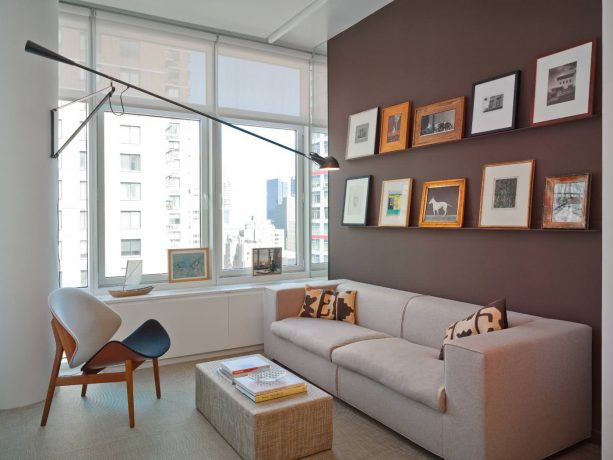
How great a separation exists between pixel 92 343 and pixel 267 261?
7.01 ft

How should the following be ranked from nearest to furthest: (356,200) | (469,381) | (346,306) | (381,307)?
(469,381)
(381,307)
(346,306)
(356,200)

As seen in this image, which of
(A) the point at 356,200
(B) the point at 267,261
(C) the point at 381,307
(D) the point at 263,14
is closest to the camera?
(C) the point at 381,307

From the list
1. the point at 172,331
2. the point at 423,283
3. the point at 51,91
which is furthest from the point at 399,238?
the point at 51,91

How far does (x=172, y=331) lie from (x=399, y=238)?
2154 mm

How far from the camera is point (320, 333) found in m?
3.54

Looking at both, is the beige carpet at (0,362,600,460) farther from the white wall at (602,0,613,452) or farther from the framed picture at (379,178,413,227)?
the framed picture at (379,178,413,227)

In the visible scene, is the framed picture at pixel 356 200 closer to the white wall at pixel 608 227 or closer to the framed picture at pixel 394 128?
the framed picture at pixel 394 128

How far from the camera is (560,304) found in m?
2.85

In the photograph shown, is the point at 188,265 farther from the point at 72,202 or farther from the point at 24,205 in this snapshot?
the point at 24,205

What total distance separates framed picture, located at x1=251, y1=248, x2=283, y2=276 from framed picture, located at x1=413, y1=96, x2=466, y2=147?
1.99 m

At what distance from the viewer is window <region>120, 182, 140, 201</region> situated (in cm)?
441

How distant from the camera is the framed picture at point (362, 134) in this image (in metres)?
4.37

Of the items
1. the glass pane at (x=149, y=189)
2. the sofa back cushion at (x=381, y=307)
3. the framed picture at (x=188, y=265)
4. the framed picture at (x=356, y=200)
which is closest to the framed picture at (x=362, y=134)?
the framed picture at (x=356, y=200)

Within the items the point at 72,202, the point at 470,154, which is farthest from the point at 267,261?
the point at 470,154
